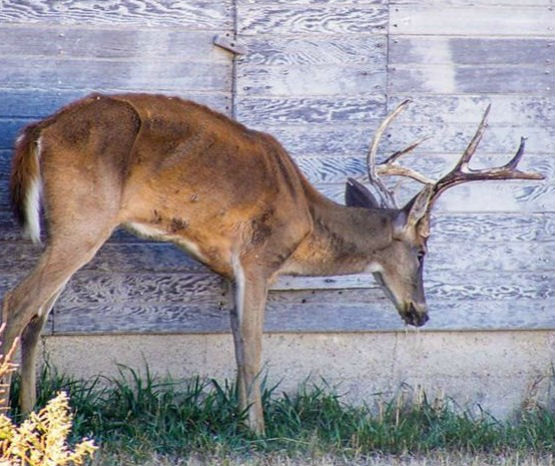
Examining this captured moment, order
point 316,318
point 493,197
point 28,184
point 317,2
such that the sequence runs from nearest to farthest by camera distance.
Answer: point 28,184 < point 317,2 < point 316,318 < point 493,197

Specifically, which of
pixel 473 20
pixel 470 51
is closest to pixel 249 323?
pixel 470 51

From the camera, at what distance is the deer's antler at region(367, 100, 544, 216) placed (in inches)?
296

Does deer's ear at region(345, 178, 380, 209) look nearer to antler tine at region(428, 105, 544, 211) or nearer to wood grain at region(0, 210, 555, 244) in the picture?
wood grain at region(0, 210, 555, 244)

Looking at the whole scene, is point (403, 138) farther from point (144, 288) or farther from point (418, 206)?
point (144, 288)

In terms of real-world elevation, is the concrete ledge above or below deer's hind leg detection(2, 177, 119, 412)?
below

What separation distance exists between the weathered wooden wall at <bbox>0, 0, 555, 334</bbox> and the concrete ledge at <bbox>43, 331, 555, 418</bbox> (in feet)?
0.39

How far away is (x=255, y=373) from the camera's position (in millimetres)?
7488

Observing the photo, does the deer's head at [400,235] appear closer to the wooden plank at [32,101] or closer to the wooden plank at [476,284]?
the wooden plank at [476,284]

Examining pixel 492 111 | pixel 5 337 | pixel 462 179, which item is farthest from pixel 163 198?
pixel 492 111

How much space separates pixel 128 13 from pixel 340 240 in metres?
1.82

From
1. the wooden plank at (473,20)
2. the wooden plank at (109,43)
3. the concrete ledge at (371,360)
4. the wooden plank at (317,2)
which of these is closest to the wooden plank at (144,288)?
the concrete ledge at (371,360)

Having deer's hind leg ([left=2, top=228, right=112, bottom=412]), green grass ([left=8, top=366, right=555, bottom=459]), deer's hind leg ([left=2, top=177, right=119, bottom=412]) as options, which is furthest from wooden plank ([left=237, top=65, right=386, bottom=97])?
green grass ([left=8, top=366, right=555, bottom=459])

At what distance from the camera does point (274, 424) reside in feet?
25.2

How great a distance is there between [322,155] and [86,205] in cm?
178
